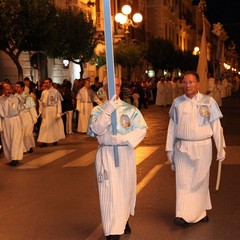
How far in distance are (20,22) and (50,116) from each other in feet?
15.3

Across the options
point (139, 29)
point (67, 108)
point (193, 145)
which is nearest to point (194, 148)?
point (193, 145)

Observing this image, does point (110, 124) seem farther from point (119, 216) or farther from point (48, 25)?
point (48, 25)

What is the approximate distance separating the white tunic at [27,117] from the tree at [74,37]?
468 inches

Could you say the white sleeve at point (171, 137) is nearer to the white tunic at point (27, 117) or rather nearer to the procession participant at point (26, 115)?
the procession participant at point (26, 115)

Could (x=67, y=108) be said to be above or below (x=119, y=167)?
below

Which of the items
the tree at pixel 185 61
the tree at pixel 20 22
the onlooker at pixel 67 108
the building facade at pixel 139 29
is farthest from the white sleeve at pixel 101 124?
the tree at pixel 185 61

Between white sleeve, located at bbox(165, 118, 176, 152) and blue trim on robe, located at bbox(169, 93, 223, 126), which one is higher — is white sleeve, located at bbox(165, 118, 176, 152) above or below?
below

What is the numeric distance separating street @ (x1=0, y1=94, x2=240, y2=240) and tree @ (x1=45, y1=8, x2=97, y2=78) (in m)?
13.6

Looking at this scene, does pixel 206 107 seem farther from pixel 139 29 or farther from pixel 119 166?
pixel 139 29

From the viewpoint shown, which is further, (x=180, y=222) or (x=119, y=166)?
(x=180, y=222)

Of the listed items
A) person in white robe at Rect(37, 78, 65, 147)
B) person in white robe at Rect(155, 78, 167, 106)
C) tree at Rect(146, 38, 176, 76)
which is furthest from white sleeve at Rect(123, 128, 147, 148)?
tree at Rect(146, 38, 176, 76)

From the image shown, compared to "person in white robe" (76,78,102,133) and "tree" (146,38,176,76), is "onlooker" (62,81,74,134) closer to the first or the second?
"person in white robe" (76,78,102,133)

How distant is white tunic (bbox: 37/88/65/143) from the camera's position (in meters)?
16.2

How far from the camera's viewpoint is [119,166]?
6184 millimetres
